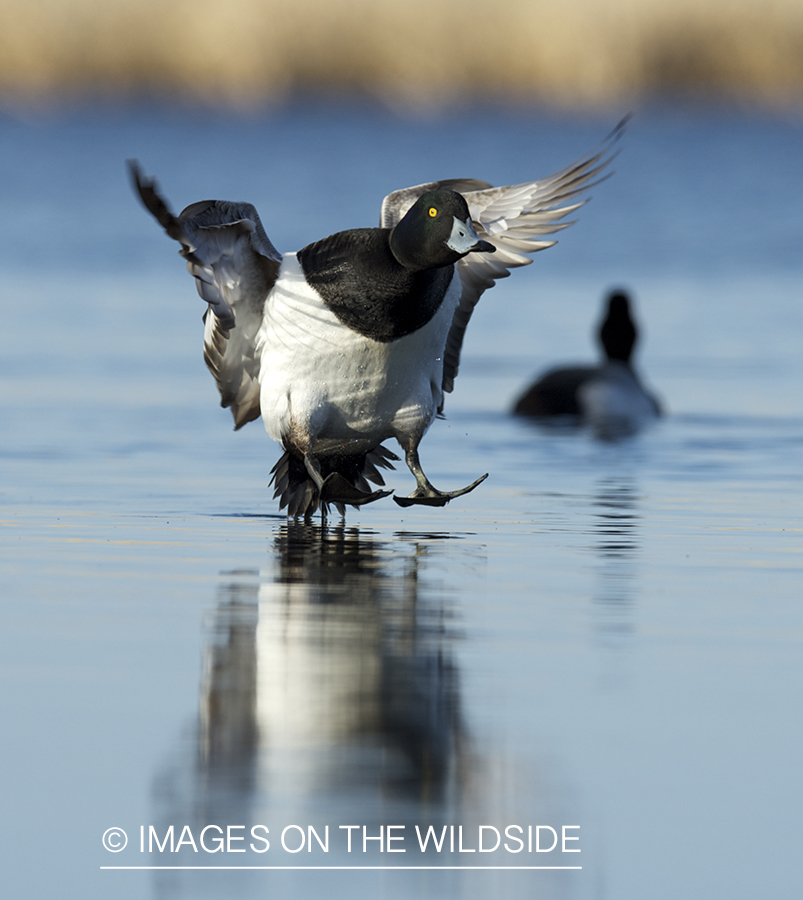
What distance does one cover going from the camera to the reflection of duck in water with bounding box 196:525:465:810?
12.8 ft

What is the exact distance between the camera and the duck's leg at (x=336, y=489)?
7.78 meters

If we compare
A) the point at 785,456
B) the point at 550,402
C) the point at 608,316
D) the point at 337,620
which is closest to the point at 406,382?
the point at 337,620

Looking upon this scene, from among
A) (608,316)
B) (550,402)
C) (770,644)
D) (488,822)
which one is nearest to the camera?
(488,822)

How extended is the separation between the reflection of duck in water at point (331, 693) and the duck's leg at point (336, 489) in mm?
1466

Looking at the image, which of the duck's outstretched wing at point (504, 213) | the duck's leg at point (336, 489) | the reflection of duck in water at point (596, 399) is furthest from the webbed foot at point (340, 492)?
the reflection of duck in water at point (596, 399)

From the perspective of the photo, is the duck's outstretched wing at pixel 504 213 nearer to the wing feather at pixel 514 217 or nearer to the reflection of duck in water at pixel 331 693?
the wing feather at pixel 514 217

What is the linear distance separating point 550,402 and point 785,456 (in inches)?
117

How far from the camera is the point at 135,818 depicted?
12.2ft

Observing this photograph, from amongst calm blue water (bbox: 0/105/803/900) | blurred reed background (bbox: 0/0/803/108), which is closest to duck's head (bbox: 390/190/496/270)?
calm blue water (bbox: 0/105/803/900)

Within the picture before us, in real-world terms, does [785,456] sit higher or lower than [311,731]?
higher

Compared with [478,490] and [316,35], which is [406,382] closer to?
[478,490]

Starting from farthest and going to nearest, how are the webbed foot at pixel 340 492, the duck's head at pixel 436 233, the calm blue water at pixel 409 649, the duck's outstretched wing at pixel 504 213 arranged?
1. the duck's outstretched wing at pixel 504 213
2. the webbed foot at pixel 340 492
3. the duck's head at pixel 436 233
4. the calm blue water at pixel 409 649

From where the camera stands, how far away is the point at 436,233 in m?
7.35

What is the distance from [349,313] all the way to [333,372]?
275mm
